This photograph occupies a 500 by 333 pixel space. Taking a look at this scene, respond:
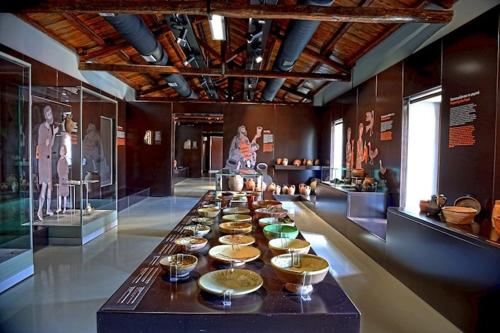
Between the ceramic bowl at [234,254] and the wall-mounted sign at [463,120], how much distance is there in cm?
281

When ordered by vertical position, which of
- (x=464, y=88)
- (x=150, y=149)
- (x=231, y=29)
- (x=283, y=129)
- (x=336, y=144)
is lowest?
(x=150, y=149)

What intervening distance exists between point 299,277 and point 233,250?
Answer: 0.58 m

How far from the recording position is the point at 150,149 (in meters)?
10.1

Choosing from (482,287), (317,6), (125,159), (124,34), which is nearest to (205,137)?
Answer: (125,159)

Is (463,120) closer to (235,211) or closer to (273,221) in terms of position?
(273,221)

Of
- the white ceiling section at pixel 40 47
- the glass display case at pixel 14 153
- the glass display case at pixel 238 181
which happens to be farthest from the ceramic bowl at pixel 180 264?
the white ceiling section at pixel 40 47

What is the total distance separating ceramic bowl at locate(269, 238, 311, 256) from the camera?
176cm

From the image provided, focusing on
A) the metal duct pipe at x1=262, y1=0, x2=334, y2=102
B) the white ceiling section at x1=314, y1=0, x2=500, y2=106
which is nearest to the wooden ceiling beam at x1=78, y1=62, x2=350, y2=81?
the metal duct pipe at x1=262, y1=0, x2=334, y2=102

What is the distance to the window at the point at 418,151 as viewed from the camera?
183 inches

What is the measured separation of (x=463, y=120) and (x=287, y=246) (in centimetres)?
276

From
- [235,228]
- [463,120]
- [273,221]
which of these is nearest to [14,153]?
[235,228]

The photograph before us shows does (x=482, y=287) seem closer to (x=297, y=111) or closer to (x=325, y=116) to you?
(x=325, y=116)

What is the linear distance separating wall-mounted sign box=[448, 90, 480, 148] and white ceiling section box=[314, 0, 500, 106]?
0.85 m

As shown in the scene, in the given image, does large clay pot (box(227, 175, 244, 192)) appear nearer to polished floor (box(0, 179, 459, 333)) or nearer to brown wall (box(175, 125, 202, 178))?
polished floor (box(0, 179, 459, 333))
